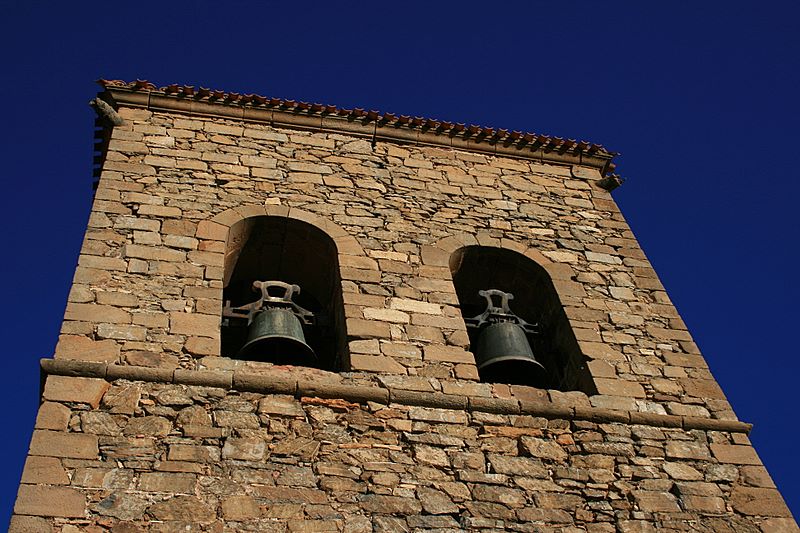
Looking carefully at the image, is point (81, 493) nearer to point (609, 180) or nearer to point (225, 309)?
point (225, 309)

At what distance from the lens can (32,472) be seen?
5.48 meters

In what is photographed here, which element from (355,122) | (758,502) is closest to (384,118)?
(355,122)

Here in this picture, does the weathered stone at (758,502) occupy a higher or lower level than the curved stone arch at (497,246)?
lower

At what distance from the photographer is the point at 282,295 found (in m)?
8.23

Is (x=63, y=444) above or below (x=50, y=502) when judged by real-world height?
above

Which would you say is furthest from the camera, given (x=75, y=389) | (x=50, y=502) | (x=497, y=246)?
(x=497, y=246)

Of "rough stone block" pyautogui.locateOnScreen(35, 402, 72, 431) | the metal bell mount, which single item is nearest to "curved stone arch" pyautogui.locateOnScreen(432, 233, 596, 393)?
the metal bell mount

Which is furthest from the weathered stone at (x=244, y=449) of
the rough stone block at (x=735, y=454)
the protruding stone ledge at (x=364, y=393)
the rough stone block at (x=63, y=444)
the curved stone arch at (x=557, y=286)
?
the rough stone block at (x=735, y=454)

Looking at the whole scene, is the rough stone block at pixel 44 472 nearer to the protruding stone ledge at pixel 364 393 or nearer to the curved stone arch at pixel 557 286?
the protruding stone ledge at pixel 364 393

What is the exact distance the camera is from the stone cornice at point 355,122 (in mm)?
10047

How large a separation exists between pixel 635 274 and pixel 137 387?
4.56m

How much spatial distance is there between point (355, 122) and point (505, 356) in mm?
3828

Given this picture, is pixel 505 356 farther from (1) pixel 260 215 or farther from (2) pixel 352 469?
(1) pixel 260 215

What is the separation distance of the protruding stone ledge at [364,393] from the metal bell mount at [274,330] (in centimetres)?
56
